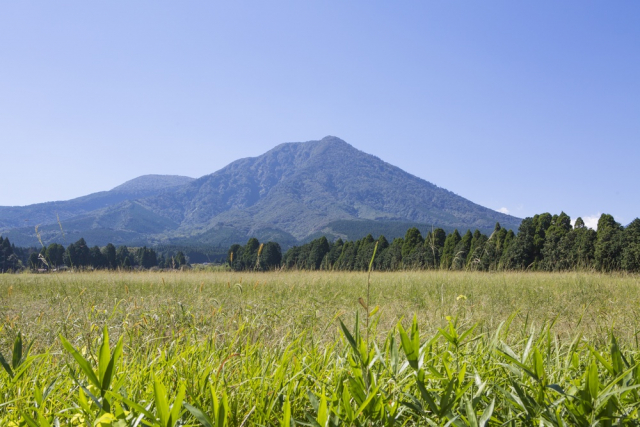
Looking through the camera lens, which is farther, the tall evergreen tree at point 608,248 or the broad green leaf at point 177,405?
the tall evergreen tree at point 608,248

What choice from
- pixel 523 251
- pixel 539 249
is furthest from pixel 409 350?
pixel 539 249

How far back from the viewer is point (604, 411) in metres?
1.00

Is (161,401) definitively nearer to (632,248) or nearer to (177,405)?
(177,405)

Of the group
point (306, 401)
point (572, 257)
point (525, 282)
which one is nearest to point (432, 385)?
point (306, 401)

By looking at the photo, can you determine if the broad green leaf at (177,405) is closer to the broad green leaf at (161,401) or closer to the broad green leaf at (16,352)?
the broad green leaf at (161,401)

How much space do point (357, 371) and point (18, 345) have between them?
1.04 m

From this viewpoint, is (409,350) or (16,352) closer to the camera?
(409,350)

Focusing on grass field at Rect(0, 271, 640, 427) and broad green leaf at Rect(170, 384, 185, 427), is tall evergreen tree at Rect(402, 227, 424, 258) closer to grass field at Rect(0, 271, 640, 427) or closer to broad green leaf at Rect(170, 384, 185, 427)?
grass field at Rect(0, 271, 640, 427)

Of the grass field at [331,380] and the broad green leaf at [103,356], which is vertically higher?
the broad green leaf at [103,356]

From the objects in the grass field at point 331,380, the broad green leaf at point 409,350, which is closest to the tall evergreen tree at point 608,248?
the grass field at point 331,380

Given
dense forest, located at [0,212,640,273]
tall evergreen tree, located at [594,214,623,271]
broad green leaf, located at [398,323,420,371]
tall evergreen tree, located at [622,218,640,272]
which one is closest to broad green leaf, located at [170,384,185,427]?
broad green leaf, located at [398,323,420,371]

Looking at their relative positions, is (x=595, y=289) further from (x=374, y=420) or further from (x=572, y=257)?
(x=572, y=257)

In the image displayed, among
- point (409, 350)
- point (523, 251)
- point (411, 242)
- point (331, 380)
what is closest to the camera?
point (409, 350)

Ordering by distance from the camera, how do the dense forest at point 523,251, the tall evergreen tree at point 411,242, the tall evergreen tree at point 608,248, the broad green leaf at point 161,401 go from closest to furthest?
1. the broad green leaf at point 161,401
2. the dense forest at point 523,251
3. the tall evergreen tree at point 608,248
4. the tall evergreen tree at point 411,242
